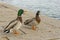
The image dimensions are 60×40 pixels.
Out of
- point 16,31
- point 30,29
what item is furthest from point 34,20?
point 16,31

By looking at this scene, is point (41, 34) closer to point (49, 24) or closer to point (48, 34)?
point (48, 34)

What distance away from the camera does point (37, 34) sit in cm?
568

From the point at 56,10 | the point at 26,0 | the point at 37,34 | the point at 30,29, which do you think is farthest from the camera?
the point at 26,0

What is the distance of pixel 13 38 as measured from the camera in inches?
203

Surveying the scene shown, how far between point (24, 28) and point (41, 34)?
2.32 feet

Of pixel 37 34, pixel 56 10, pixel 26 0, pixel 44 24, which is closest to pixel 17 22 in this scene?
pixel 37 34

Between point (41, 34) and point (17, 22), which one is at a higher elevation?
point (17, 22)

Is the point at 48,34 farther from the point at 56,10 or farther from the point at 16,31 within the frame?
the point at 56,10

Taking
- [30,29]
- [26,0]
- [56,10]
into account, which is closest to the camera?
[30,29]

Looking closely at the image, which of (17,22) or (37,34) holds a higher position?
(17,22)

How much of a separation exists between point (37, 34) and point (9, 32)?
0.72 m

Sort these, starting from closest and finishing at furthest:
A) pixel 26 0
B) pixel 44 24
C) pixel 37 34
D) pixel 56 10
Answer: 1. pixel 37 34
2. pixel 44 24
3. pixel 56 10
4. pixel 26 0

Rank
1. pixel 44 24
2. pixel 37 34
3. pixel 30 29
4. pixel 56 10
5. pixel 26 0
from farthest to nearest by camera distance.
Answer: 1. pixel 26 0
2. pixel 56 10
3. pixel 44 24
4. pixel 30 29
5. pixel 37 34

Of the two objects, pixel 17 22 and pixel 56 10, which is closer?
pixel 17 22
